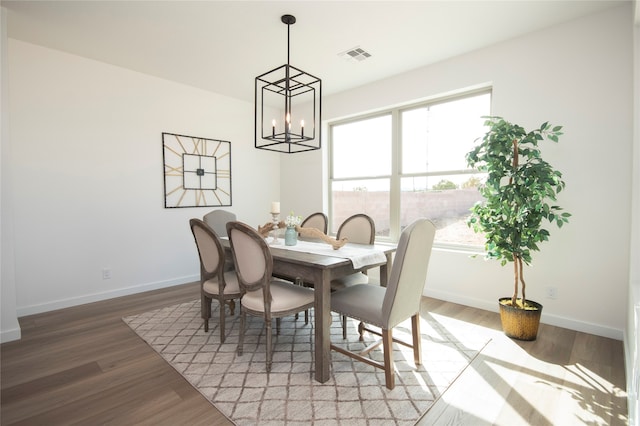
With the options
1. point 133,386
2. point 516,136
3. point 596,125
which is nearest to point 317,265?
point 133,386

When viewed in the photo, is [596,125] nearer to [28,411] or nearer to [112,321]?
[28,411]

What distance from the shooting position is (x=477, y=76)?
332 centimetres

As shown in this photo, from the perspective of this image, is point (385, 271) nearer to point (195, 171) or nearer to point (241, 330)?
point (241, 330)

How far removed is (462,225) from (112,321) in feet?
12.6

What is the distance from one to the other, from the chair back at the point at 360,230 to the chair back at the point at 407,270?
101cm

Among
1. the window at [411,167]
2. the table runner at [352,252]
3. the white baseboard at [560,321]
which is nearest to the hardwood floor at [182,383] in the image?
the white baseboard at [560,321]

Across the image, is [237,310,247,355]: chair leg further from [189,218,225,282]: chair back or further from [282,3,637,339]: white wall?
[282,3,637,339]: white wall

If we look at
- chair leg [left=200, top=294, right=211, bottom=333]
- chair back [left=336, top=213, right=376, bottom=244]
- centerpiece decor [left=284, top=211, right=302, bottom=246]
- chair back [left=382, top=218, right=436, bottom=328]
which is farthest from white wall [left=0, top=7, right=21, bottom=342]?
chair back [left=382, top=218, right=436, bottom=328]

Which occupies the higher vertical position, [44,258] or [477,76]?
[477,76]

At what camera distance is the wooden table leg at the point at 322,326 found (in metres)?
1.99

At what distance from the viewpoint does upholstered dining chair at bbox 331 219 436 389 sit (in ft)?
5.98

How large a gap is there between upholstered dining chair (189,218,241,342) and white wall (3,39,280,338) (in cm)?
166

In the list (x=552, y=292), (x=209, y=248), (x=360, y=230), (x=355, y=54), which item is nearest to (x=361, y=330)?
(x=360, y=230)

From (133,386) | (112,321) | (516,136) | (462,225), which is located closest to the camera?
(133,386)
